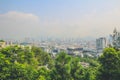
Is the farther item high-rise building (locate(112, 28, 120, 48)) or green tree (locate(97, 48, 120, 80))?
high-rise building (locate(112, 28, 120, 48))

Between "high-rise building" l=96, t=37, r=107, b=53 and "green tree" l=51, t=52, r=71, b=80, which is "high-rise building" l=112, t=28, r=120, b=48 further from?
"high-rise building" l=96, t=37, r=107, b=53

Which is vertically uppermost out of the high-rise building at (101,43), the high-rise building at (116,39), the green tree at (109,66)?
the high-rise building at (116,39)

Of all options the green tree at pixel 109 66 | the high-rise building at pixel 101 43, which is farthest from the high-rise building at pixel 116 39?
the high-rise building at pixel 101 43

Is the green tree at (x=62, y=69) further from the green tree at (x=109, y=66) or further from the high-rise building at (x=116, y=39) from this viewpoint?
the high-rise building at (x=116, y=39)

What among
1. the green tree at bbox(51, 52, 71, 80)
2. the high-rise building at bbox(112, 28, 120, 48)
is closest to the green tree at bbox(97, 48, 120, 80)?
the green tree at bbox(51, 52, 71, 80)

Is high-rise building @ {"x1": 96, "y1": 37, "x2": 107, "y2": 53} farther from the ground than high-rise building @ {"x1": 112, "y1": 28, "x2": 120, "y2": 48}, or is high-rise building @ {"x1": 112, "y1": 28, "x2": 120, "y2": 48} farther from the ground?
high-rise building @ {"x1": 112, "y1": 28, "x2": 120, "y2": 48}

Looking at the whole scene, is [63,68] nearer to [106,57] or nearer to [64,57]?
[64,57]

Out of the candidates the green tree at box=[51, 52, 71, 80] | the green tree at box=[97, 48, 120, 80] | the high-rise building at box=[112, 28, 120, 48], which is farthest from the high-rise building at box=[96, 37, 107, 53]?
the green tree at box=[97, 48, 120, 80]

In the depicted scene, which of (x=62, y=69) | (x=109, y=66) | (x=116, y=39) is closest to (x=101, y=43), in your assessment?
(x=116, y=39)

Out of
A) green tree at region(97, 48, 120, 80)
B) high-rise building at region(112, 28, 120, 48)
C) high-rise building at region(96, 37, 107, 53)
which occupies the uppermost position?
high-rise building at region(112, 28, 120, 48)

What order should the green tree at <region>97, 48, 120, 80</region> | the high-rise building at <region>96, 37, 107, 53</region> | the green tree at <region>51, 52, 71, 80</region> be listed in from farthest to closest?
the high-rise building at <region>96, 37, 107, 53</region> < the green tree at <region>51, 52, 71, 80</region> < the green tree at <region>97, 48, 120, 80</region>

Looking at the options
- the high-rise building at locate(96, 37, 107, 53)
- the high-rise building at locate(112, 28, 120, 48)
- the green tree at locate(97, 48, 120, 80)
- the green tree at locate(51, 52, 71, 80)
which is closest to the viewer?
the green tree at locate(97, 48, 120, 80)
